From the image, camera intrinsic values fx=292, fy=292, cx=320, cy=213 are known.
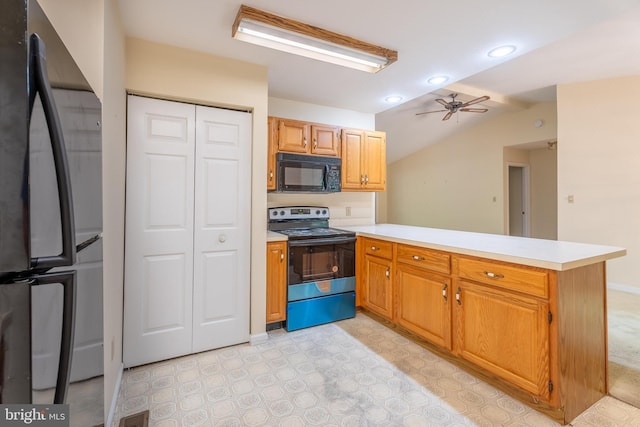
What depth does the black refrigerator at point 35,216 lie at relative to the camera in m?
0.56

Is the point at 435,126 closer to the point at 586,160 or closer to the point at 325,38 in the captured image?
the point at 586,160

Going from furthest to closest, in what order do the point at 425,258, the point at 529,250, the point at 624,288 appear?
the point at 624,288 < the point at 425,258 < the point at 529,250

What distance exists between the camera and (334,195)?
371 centimetres

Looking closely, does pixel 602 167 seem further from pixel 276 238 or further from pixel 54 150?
pixel 54 150

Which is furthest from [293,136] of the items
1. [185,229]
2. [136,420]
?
[136,420]

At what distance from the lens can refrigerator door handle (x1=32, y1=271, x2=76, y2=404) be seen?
678 millimetres

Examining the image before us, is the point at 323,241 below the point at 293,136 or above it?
below

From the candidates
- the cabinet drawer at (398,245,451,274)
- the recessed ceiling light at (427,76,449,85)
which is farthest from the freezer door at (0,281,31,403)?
the recessed ceiling light at (427,76,449,85)

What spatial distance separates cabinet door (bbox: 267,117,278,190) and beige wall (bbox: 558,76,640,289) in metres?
4.23

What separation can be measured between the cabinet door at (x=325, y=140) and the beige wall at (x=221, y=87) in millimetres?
717

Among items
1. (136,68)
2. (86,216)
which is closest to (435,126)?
(136,68)

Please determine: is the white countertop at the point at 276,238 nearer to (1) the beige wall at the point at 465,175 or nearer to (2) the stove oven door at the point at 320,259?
(2) the stove oven door at the point at 320,259

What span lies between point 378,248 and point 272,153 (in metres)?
1.43

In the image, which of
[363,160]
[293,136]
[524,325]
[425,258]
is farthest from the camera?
[363,160]
